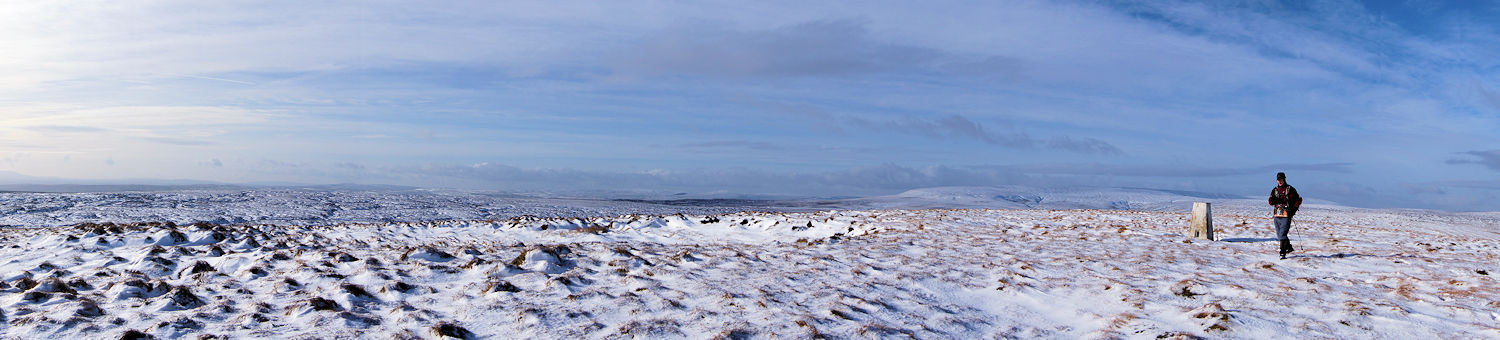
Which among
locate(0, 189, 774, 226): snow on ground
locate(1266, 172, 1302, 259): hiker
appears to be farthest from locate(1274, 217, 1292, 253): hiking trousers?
locate(0, 189, 774, 226): snow on ground

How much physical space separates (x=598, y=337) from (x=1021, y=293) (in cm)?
521

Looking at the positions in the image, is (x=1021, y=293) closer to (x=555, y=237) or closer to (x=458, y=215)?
(x=555, y=237)

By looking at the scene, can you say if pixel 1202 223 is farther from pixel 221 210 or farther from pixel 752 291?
pixel 221 210

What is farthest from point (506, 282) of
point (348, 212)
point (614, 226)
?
point (348, 212)

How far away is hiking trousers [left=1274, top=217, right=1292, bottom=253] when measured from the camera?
12469mm

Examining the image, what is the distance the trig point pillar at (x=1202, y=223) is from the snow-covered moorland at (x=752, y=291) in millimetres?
1421

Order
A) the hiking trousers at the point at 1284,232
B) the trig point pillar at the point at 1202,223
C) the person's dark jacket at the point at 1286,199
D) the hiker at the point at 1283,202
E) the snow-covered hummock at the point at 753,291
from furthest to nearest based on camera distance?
the trig point pillar at the point at 1202,223, the person's dark jacket at the point at 1286,199, the hiker at the point at 1283,202, the hiking trousers at the point at 1284,232, the snow-covered hummock at the point at 753,291

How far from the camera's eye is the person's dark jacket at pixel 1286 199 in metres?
13.5

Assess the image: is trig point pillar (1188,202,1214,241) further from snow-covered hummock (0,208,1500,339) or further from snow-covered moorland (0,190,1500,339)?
snow-covered hummock (0,208,1500,339)

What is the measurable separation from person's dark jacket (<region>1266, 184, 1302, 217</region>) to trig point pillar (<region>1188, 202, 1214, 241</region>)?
7.12 feet

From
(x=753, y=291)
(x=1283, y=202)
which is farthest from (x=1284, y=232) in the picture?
(x=753, y=291)

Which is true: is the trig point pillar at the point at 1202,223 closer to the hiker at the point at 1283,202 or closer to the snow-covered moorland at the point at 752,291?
the snow-covered moorland at the point at 752,291

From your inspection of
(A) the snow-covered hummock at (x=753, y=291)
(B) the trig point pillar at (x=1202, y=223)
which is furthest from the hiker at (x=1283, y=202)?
(B) the trig point pillar at (x=1202, y=223)

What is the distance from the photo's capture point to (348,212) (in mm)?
37562
